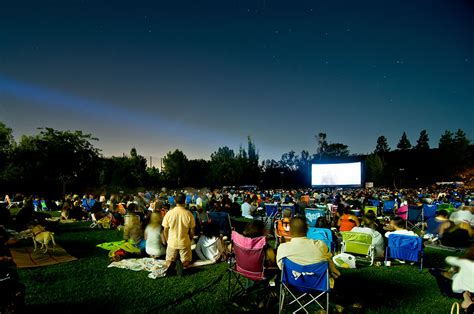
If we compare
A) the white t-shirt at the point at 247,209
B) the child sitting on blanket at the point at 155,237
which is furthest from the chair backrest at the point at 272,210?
Result: the child sitting on blanket at the point at 155,237

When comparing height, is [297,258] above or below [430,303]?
above

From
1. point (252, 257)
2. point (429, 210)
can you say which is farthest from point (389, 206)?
point (252, 257)

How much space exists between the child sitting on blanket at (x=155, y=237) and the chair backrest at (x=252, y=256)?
→ 10.5 feet

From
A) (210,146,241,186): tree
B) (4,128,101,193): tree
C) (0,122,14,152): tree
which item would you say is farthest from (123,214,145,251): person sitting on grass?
(210,146,241,186): tree

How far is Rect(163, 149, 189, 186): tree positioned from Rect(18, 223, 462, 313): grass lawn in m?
49.8

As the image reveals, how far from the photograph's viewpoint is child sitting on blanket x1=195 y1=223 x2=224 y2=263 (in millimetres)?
7289

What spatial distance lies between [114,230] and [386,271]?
10063 millimetres

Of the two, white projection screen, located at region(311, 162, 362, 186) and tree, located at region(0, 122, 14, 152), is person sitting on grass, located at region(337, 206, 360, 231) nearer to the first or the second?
white projection screen, located at region(311, 162, 362, 186)

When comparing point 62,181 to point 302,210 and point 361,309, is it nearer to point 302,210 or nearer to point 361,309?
point 302,210

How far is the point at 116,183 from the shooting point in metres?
42.2

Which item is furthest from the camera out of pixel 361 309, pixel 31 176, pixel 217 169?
pixel 217 169

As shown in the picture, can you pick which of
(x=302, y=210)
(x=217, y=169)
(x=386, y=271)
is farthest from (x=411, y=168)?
(x=386, y=271)

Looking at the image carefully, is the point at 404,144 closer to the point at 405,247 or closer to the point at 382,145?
the point at 382,145

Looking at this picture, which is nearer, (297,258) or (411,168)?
(297,258)
